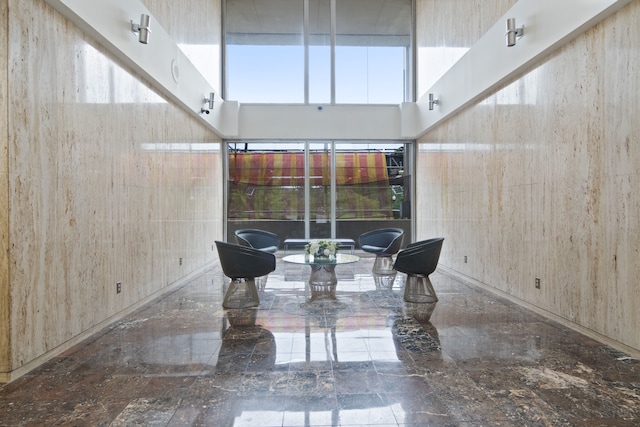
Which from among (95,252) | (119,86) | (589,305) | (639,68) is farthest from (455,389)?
(119,86)

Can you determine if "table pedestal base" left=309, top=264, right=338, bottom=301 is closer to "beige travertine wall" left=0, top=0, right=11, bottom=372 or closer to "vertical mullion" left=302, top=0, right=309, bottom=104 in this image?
"beige travertine wall" left=0, top=0, right=11, bottom=372

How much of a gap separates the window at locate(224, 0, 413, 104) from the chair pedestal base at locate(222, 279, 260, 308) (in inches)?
239

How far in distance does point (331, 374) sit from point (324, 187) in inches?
297

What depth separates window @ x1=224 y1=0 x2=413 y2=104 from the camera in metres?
10.1

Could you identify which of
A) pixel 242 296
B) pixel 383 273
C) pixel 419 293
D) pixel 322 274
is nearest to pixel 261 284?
pixel 322 274

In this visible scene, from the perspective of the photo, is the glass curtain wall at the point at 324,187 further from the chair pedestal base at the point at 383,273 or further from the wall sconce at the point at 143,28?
the wall sconce at the point at 143,28

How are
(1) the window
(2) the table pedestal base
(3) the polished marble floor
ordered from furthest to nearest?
(1) the window < (2) the table pedestal base < (3) the polished marble floor

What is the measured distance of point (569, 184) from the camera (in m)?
4.18

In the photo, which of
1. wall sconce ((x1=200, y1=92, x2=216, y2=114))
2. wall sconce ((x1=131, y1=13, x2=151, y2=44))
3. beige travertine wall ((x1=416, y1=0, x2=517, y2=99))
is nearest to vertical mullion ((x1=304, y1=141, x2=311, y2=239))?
wall sconce ((x1=200, y1=92, x2=216, y2=114))

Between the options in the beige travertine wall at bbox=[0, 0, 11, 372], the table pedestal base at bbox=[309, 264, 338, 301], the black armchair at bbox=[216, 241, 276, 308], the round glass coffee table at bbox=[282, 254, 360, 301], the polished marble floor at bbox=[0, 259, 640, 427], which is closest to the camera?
the polished marble floor at bbox=[0, 259, 640, 427]

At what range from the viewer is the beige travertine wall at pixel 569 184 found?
11.3 ft

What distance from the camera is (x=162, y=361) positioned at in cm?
332

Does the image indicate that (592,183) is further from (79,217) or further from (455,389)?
(79,217)

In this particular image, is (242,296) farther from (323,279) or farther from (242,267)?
(323,279)
